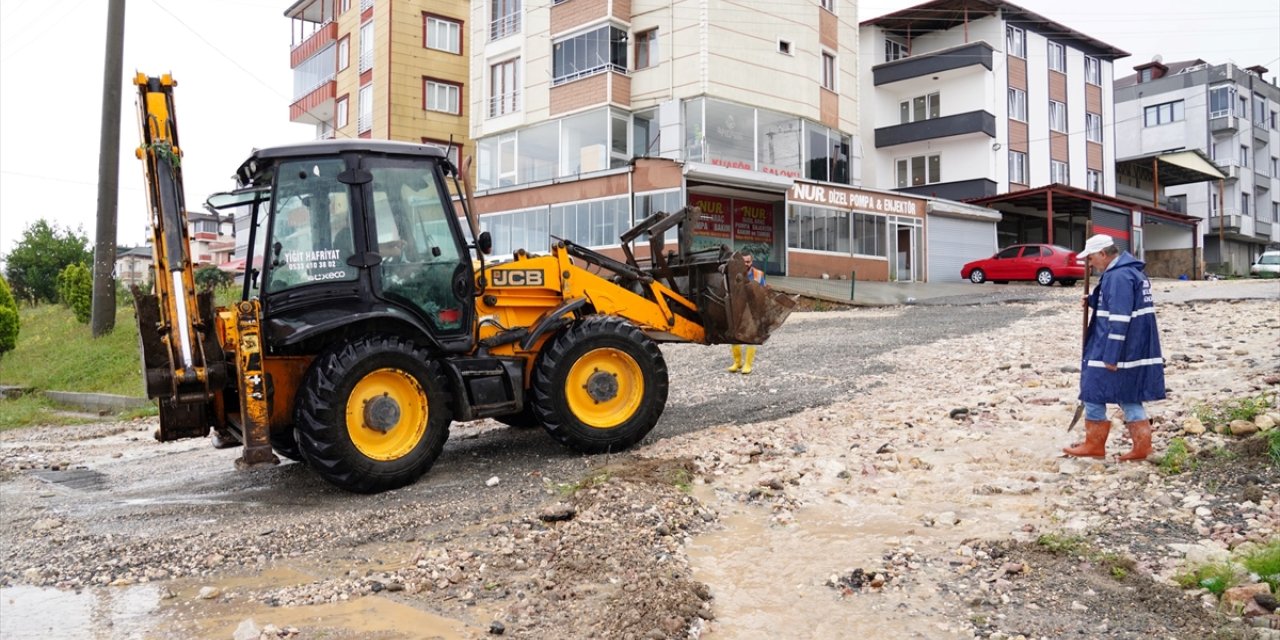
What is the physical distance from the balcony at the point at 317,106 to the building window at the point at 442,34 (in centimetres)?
579

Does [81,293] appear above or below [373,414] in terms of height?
above

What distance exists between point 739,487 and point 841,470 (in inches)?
33.3

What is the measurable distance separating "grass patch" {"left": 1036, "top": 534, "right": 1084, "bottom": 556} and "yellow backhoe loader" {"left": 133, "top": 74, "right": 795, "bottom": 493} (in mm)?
3768

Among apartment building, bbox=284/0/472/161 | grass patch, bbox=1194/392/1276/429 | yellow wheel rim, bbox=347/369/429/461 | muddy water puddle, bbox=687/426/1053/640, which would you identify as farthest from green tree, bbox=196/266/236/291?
apartment building, bbox=284/0/472/161

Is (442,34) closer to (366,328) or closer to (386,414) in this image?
(366,328)

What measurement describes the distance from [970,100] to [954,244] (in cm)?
722

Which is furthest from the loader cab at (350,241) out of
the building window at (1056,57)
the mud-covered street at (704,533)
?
the building window at (1056,57)

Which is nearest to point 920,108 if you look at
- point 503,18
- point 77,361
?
point 503,18

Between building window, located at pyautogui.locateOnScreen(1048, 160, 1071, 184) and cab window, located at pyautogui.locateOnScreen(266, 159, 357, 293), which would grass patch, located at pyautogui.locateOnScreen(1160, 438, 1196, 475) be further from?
building window, located at pyautogui.locateOnScreen(1048, 160, 1071, 184)

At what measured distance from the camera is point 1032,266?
29922mm

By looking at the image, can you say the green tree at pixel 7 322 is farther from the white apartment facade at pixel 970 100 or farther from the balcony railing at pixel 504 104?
the white apartment facade at pixel 970 100

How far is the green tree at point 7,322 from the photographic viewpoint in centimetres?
2005

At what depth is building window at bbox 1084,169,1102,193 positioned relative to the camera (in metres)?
44.0

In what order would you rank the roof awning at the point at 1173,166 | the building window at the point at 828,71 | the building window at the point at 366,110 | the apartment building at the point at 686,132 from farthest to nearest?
1. the roof awning at the point at 1173,166
2. the building window at the point at 366,110
3. the building window at the point at 828,71
4. the apartment building at the point at 686,132
